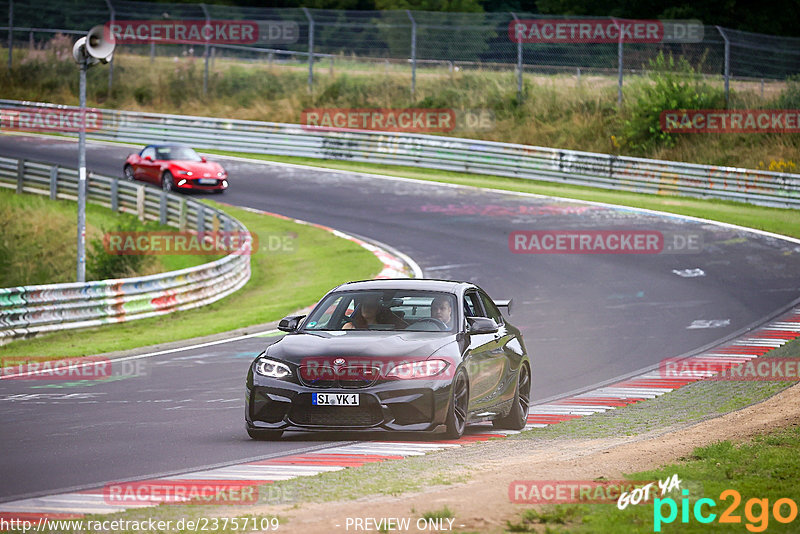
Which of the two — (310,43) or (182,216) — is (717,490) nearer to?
(182,216)

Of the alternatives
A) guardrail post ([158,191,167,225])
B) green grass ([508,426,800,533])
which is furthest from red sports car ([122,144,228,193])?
green grass ([508,426,800,533])

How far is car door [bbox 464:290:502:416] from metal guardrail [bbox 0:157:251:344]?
32.3 feet

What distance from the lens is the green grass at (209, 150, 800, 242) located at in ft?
103

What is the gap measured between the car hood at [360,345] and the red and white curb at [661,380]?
2110 millimetres

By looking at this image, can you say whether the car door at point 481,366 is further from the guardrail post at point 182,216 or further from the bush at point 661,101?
the bush at point 661,101

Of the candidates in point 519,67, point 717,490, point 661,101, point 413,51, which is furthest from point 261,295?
point 519,67

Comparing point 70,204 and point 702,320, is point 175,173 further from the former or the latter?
point 702,320

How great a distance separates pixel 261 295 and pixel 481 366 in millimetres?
14804

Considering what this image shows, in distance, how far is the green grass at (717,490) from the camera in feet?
21.8

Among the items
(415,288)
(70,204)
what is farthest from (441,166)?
(415,288)

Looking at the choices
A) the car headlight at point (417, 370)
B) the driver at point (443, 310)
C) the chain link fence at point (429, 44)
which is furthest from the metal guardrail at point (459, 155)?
the car headlight at point (417, 370)

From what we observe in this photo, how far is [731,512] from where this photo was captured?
6969 mm

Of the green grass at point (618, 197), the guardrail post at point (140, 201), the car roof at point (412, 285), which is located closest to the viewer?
the car roof at point (412, 285)

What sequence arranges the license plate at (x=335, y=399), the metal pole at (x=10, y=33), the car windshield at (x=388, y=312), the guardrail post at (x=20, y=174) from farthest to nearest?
1. the metal pole at (x=10, y=33)
2. the guardrail post at (x=20, y=174)
3. the car windshield at (x=388, y=312)
4. the license plate at (x=335, y=399)
